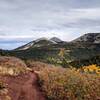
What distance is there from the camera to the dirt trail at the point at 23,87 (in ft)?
100

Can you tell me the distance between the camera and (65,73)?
35.4 metres

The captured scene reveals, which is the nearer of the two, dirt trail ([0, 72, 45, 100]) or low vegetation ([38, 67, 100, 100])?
dirt trail ([0, 72, 45, 100])

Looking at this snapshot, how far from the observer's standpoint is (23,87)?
105 ft

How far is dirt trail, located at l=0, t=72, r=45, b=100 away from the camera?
30.5 meters

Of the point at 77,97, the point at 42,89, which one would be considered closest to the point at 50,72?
the point at 42,89

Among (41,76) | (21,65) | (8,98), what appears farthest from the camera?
(21,65)

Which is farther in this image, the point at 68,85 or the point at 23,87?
the point at 68,85

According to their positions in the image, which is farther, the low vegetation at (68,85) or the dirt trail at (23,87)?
the low vegetation at (68,85)

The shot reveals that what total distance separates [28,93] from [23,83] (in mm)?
2249

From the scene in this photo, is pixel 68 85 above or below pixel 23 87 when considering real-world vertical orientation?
below

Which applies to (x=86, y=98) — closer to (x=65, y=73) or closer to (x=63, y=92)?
(x=63, y=92)

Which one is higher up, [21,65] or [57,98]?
[21,65]

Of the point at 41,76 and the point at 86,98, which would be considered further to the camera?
the point at 41,76

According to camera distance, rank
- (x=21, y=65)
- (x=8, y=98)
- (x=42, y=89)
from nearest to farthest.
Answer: (x=8, y=98) → (x=42, y=89) → (x=21, y=65)
